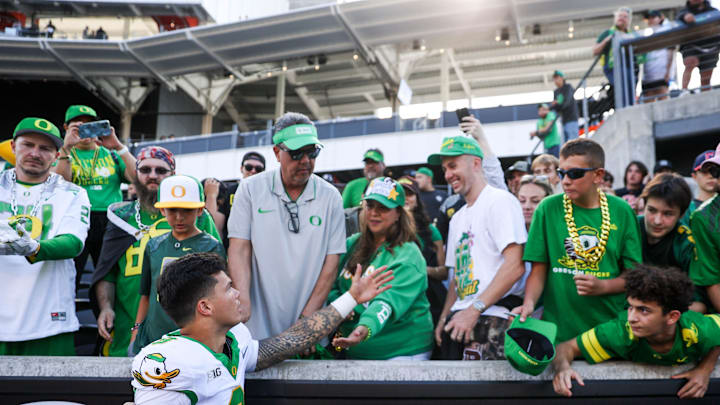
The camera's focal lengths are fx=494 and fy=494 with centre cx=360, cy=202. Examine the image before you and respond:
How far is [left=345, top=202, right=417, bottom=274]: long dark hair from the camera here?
10.3ft

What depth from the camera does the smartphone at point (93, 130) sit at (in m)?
3.92

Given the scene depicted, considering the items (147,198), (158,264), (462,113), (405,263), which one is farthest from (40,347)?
(462,113)

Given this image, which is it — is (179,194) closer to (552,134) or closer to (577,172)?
(577,172)

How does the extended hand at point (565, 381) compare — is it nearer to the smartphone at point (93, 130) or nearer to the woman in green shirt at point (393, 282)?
the woman in green shirt at point (393, 282)

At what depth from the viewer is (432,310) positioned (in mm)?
4180

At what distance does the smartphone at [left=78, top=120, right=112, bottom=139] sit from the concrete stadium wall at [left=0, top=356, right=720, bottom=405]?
6.54 feet

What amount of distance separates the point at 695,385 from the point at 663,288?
502 millimetres

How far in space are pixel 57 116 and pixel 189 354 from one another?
1291 inches

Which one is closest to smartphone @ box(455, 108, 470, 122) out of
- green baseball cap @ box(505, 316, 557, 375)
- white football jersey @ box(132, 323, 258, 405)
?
green baseball cap @ box(505, 316, 557, 375)

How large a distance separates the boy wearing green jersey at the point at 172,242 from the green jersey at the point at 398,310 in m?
0.91

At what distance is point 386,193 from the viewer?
316cm

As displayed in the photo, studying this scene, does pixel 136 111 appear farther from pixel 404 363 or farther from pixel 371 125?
pixel 404 363

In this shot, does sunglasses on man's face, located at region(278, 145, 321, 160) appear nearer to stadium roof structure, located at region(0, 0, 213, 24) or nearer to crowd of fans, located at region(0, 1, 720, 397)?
crowd of fans, located at region(0, 1, 720, 397)

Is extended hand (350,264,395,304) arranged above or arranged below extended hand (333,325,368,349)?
above
